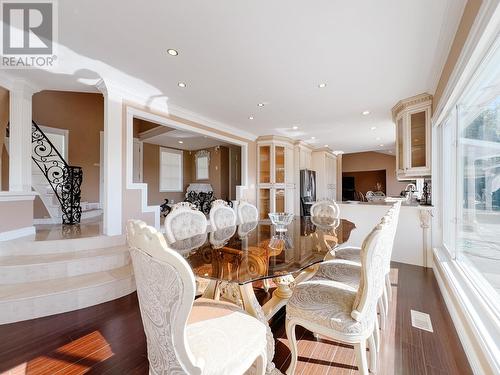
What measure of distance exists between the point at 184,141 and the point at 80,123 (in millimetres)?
2604

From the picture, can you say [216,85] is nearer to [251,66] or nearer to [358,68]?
[251,66]

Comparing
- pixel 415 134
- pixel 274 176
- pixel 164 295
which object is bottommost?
pixel 164 295

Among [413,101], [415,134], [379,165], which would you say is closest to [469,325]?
[415,134]

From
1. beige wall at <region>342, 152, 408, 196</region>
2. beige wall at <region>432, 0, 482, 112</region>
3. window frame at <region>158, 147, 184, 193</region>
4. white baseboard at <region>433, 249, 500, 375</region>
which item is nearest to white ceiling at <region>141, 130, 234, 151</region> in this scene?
window frame at <region>158, 147, 184, 193</region>

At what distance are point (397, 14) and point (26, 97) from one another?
169 inches

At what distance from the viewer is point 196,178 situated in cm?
821

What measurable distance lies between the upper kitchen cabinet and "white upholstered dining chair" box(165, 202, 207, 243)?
306 centimetres

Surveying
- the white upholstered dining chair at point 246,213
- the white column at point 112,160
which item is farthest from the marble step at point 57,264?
the white upholstered dining chair at point 246,213

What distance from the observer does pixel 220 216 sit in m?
2.85

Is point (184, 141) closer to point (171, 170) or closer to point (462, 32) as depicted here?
point (171, 170)

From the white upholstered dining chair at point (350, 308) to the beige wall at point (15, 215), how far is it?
3.57 meters

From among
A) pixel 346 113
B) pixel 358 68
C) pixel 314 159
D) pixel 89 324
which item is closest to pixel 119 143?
pixel 89 324

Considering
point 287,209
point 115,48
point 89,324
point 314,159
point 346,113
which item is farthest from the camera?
point 314,159

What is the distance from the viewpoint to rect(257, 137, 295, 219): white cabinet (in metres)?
5.45
